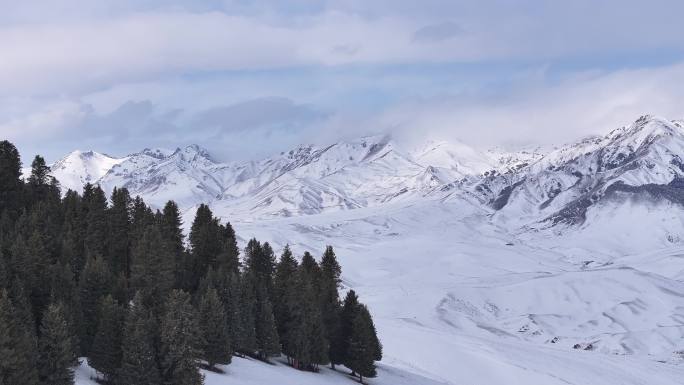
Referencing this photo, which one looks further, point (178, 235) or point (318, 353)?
point (178, 235)

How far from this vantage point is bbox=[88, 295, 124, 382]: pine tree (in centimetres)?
5347

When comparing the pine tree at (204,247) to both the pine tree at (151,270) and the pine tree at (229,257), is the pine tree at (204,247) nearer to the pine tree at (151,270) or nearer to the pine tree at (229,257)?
the pine tree at (229,257)

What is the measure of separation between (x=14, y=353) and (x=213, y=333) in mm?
23435

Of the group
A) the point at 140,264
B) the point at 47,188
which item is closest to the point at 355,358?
the point at 140,264

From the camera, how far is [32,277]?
61469mm

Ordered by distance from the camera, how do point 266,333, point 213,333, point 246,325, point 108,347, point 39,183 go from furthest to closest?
point 39,183
point 266,333
point 246,325
point 213,333
point 108,347

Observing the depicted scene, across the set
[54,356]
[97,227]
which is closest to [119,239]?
[97,227]

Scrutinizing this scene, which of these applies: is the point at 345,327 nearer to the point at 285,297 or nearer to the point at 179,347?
the point at 285,297

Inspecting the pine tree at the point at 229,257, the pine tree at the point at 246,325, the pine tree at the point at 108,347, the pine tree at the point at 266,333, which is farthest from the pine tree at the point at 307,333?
the pine tree at the point at 108,347

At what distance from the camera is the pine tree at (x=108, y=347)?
2105 inches

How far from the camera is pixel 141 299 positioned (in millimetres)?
58219

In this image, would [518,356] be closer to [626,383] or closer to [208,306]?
[626,383]

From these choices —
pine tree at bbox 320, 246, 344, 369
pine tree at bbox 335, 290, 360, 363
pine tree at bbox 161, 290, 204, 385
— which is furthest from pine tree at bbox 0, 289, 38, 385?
pine tree at bbox 335, 290, 360, 363

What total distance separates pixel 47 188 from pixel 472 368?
65.6 metres
